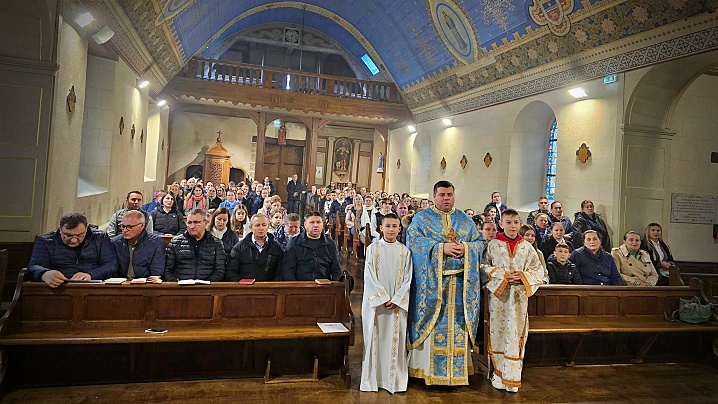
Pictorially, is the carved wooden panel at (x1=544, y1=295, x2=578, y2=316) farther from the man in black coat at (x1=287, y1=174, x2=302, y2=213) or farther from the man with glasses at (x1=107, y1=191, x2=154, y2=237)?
the man in black coat at (x1=287, y1=174, x2=302, y2=213)

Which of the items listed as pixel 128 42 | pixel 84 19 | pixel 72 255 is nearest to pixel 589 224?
pixel 72 255

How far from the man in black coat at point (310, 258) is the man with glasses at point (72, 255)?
150 centimetres

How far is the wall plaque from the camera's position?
7949mm

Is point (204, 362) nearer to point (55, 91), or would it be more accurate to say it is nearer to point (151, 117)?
point (55, 91)

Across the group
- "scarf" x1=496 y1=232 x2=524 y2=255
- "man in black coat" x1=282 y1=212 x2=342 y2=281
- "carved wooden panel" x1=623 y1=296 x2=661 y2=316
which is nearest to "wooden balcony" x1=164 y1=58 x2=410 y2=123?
"man in black coat" x1=282 y1=212 x2=342 y2=281

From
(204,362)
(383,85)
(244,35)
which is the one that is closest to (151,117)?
(244,35)

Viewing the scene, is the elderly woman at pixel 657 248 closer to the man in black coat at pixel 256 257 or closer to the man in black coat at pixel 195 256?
the man in black coat at pixel 256 257

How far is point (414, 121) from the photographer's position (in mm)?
14844

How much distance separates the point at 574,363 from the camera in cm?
472

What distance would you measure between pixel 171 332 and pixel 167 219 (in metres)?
3.15

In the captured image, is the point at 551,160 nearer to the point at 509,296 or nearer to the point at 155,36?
the point at 509,296

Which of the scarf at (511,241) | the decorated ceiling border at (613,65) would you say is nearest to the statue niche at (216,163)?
the decorated ceiling border at (613,65)

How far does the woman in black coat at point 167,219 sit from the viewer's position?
21.1ft

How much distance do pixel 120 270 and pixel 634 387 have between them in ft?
15.5
